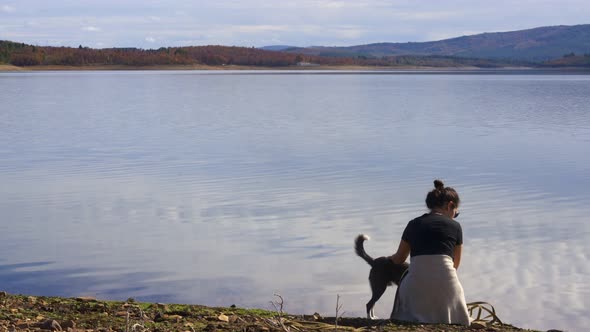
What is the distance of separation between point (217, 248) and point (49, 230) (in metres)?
2.12

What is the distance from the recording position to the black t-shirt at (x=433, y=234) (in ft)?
19.3

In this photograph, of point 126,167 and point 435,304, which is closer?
point 435,304

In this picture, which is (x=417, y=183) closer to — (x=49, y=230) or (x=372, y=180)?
(x=372, y=180)

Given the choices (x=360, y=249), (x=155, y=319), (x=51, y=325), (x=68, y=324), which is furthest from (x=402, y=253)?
(x=51, y=325)

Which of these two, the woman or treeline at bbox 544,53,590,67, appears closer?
the woman

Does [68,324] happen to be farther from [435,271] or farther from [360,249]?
[435,271]

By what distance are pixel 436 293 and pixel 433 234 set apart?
38 cm

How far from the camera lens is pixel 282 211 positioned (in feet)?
35.8

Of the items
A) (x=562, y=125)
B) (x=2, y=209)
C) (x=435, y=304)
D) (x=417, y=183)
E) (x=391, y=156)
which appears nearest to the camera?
(x=435, y=304)

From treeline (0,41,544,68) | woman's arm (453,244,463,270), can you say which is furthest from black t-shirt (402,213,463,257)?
treeline (0,41,544,68)

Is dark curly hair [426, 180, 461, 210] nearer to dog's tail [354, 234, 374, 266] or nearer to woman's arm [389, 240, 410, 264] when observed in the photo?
woman's arm [389, 240, 410, 264]

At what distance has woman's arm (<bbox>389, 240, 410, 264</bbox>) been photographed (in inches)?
239

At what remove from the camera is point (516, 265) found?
8.28 metres

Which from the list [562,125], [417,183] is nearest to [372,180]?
[417,183]
